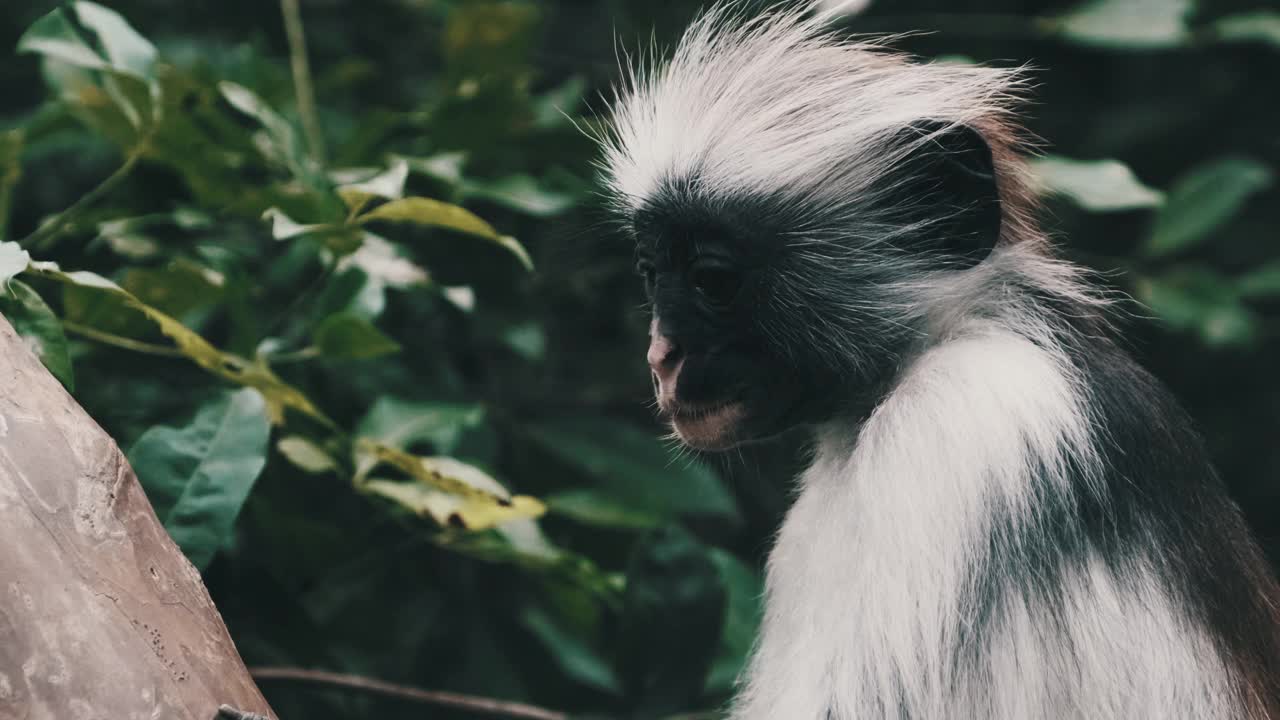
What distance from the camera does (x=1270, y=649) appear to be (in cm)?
230

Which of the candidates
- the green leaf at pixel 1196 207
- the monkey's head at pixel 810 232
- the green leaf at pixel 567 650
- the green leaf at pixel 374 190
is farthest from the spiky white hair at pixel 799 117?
the green leaf at pixel 1196 207

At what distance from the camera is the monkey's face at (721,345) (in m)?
2.38

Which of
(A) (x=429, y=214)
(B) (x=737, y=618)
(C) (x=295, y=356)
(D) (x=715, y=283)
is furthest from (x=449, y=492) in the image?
(B) (x=737, y=618)

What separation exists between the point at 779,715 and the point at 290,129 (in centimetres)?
159

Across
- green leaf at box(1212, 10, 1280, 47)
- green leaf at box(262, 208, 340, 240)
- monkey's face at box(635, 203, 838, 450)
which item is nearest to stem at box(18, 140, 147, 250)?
green leaf at box(262, 208, 340, 240)

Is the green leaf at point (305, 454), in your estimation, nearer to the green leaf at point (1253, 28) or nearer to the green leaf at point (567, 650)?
the green leaf at point (567, 650)

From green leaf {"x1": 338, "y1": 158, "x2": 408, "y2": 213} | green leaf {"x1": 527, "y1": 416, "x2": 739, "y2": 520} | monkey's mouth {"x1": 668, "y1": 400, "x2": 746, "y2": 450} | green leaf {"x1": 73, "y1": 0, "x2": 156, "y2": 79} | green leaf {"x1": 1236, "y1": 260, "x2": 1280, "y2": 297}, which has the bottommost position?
green leaf {"x1": 1236, "y1": 260, "x2": 1280, "y2": 297}

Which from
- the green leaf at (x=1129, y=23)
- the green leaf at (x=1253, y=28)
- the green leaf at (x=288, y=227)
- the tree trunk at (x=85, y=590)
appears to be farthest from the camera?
the green leaf at (x=1253, y=28)

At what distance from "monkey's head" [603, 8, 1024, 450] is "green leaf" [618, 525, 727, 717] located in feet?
0.86

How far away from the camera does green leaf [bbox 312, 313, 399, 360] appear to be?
2330mm

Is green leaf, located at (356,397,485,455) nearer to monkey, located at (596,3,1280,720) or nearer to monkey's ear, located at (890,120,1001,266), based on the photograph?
monkey, located at (596,3,1280,720)

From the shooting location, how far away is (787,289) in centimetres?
248

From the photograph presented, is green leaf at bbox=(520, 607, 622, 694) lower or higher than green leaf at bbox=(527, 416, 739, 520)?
lower

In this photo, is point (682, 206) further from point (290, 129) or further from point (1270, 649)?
point (1270, 649)
